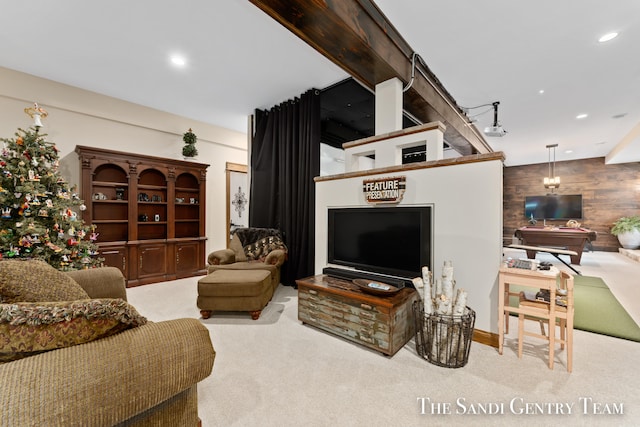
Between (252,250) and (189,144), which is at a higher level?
(189,144)

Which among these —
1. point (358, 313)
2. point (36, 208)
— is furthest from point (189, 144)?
point (358, 313)

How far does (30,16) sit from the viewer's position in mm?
2566

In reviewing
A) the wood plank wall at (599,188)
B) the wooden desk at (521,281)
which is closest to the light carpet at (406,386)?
the wooden desk at (521,281)

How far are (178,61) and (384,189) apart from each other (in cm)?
299

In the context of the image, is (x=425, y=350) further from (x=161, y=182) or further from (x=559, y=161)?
(x=559, y=161)

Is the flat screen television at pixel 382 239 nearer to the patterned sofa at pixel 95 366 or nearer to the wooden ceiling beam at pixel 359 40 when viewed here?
the wooden ceiling beam at pixel 359 40

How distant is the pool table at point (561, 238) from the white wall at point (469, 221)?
4855 mm

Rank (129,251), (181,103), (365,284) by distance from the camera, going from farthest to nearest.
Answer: (181,103) → (129,251) → (365,284)

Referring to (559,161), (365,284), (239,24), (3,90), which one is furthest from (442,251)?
(559,161)

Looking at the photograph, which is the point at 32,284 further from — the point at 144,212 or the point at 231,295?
the point at 144,212

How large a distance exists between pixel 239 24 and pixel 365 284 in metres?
2.80

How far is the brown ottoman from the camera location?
2748 millimetres

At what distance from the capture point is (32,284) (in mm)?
1110

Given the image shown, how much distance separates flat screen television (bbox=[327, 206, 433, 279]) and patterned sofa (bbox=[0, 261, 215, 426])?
5.98ft
